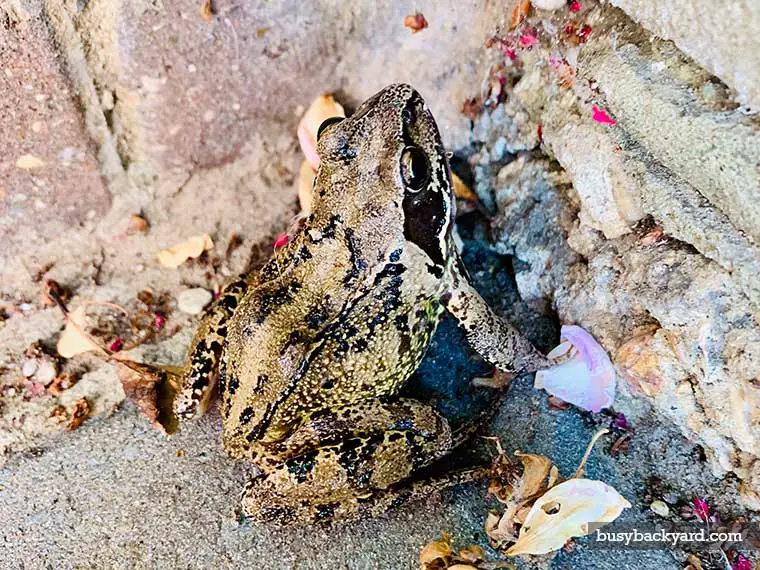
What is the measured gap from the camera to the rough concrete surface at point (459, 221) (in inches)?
57.4

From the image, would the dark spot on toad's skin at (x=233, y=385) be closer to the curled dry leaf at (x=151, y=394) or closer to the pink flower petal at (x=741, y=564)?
the curled dry leaf at (x=151, y=394)

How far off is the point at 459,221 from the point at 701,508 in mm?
1014

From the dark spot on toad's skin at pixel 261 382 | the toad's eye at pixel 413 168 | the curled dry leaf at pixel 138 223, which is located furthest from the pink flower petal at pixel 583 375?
the curled dry leaf at pixel 138 223

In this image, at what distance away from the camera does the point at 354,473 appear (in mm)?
1639

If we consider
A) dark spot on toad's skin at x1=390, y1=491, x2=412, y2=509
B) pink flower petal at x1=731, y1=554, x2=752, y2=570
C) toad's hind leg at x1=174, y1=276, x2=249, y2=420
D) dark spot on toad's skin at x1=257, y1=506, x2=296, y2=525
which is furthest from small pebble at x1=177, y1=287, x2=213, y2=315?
pink flower petal at x1=731, y1=554, x2=752, y2=570

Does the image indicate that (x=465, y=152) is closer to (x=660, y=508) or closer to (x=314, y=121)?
(x=314, y=121)

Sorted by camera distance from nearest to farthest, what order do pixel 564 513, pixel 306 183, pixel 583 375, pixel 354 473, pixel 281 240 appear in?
pixel 564 513, pixel 354 473, pixel 583 375, pixel 281 240, pixel 306 183

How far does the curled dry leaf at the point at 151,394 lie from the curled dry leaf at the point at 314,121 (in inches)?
30.2

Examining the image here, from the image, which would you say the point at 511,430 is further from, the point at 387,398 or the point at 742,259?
the point at 742,259

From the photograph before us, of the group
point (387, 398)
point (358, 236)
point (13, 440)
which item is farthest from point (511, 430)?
point (13, 440)

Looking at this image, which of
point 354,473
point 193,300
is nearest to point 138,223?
point 193,300

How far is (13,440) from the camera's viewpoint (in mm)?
1801

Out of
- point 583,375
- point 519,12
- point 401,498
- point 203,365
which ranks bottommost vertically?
point 401,498

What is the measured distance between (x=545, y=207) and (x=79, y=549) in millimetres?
1439
